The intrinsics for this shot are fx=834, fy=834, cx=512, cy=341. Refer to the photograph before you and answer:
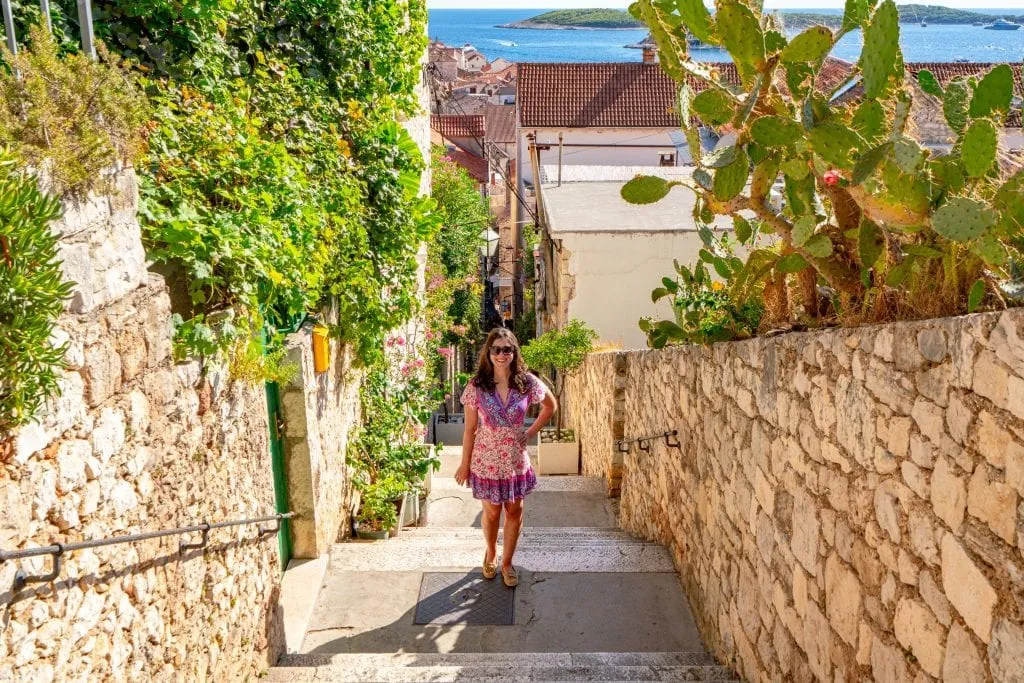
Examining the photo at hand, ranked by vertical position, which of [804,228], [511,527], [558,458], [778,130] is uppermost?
[778,130]

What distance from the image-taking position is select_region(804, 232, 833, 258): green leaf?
10.7ft

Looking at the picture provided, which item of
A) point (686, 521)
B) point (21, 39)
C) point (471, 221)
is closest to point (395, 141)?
point (21, 39)

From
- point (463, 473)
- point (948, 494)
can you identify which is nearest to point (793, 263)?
point (948, 494)

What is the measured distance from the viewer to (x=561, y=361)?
40.1 ft

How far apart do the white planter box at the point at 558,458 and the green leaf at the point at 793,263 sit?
7.77m

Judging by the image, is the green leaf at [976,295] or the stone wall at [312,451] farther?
the stone wall at [312,451]

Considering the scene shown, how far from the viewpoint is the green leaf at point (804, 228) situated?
3.24 metres

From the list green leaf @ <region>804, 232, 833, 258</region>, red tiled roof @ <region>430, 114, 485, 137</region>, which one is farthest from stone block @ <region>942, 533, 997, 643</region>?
red tiled roof @ <region>430, 114, 485, 137</region>

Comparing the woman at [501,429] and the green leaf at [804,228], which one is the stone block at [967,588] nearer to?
the green leaf at [804,228]

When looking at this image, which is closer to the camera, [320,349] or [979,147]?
[979,147]

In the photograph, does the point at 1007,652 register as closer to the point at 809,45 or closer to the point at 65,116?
the point at 809,45

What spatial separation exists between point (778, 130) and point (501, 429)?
259cm

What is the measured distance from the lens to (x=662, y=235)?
11758 millimetres

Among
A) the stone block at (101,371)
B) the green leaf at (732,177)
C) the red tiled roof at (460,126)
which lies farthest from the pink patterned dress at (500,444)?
the red tiled roof at (460,126)
